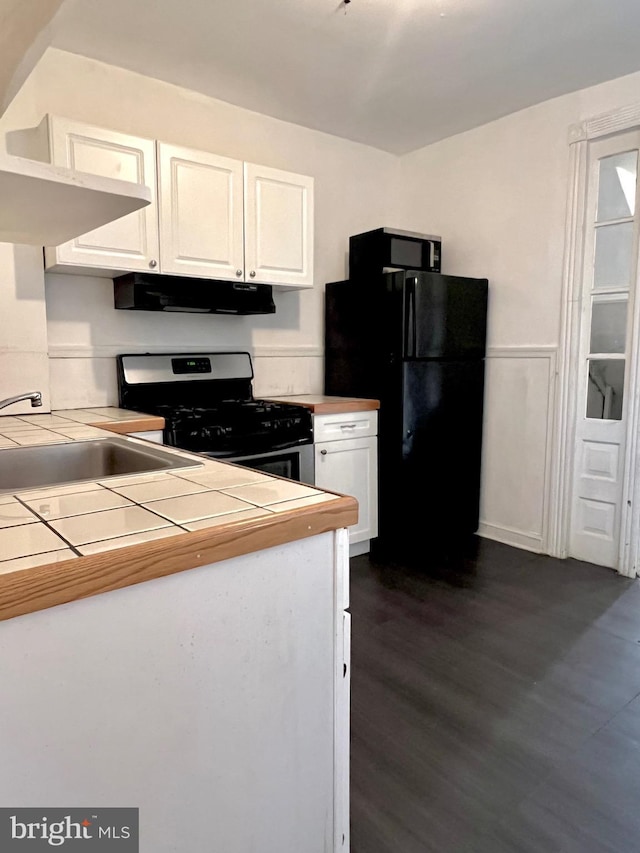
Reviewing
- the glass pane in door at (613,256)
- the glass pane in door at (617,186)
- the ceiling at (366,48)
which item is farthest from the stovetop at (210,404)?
the glass pane in door at (617,186)

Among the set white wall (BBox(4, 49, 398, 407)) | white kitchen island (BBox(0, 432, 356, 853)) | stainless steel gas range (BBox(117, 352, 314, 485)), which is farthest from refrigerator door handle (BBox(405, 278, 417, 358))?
white kitchen island (BBox(0, 432, 356, 853))

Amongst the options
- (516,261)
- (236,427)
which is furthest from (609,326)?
(236,427)

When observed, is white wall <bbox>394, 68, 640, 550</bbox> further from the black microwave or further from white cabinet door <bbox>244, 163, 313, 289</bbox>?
→ white cabinet door <bbox>244, 163, 313, 289</bbox>

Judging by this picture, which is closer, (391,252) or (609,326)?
(609,326)

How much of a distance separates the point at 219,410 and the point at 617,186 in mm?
2289

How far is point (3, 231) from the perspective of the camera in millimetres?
1426

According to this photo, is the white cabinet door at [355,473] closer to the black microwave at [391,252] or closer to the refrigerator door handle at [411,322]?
the refrigerator door handle at [411,322]

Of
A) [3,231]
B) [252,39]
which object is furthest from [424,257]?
[3,231]

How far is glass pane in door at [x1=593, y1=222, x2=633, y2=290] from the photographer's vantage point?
8.97ft

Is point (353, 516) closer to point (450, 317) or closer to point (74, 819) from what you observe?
point (74, 819)

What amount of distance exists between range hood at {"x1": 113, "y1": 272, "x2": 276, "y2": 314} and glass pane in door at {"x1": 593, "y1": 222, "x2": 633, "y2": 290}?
172 cm

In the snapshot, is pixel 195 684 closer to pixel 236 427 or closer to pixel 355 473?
pixel 236 427

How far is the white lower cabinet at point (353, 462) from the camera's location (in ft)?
9.34

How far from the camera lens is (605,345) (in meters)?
2.83
